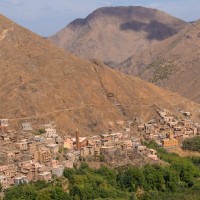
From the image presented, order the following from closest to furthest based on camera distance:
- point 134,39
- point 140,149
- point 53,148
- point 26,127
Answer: point 53,148 → point 140,149 → point 26,127 → point 134,39

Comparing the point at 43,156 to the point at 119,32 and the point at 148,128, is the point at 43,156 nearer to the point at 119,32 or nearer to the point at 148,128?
the point at 148,128

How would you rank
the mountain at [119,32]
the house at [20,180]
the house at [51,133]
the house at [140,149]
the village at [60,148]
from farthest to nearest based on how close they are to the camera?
the mountain at [119,32] < the house at [51,133] < the house at [140,149] < the village at [60,148] < the house at [20,180]

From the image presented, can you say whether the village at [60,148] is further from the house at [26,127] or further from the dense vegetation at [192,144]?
the dense vegetation at [192,144]

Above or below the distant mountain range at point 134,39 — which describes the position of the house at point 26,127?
below

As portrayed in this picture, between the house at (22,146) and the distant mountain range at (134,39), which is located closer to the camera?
the house at (22,146)

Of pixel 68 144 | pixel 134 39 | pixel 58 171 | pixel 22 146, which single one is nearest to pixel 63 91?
pixel 68 144

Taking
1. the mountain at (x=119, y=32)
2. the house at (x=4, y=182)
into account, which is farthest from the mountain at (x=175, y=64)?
the house at (x=4, y=182)

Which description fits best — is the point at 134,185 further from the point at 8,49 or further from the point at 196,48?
the point at 196,48
